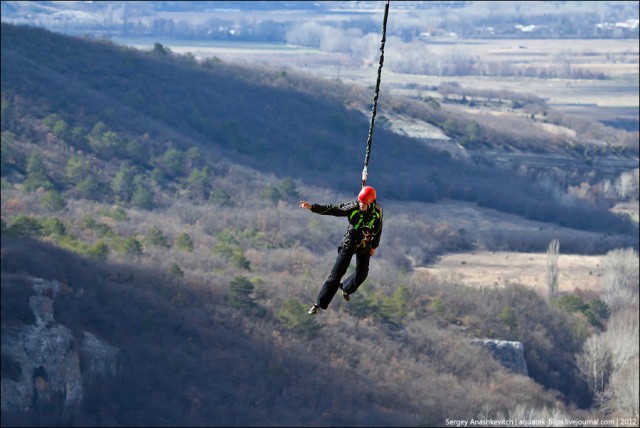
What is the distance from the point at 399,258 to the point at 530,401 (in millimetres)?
56384

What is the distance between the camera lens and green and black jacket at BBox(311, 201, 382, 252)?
1076 inches

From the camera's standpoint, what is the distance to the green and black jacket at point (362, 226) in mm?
27328

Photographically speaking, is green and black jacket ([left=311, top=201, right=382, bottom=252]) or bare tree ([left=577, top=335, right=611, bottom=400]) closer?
green and black jacket ([left=311, top=201, right=382, bottom=252])

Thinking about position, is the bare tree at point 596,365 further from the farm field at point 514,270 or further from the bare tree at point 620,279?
the farm field at point 514,270

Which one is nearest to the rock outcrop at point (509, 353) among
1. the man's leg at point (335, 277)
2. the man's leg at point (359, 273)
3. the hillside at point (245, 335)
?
the hillside at point (245, 335)

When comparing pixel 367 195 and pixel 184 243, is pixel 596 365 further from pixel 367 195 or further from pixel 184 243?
pixel 367 195

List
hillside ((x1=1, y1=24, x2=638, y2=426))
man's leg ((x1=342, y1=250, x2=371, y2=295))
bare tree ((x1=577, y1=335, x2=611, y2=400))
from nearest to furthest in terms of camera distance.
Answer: man's leg ((x1=342, y1=250, x2=371, y2=295))
hillside ((x1=1, y1=24, x2=638, y2=426))
bare tree ((x1=577, y1=335, x2=611, y2=400))

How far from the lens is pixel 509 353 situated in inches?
5477

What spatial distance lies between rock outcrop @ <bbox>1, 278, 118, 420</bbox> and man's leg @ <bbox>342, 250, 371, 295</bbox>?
282 ft

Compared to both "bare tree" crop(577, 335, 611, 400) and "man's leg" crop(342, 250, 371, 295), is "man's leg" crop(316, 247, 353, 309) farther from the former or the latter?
"bare tree" crop(577, 335, 611, 400)

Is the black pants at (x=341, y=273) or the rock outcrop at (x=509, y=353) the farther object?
the rock outcrop at (x=509, y=353)

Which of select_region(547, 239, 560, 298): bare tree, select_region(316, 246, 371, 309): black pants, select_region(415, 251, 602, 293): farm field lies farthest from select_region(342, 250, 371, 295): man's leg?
select_region(547, 239, 560, 298): bare tree

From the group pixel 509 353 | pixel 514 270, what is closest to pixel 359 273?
pixel 509 353

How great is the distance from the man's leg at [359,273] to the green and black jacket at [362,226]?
1.07ft
